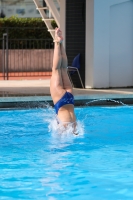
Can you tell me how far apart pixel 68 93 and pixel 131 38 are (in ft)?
21.3

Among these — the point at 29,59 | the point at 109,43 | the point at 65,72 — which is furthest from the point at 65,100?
the point at 29,59

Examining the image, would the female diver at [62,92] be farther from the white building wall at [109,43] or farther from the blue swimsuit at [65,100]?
the white building wall at [109,43]

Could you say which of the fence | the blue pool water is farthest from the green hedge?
the blue pool water

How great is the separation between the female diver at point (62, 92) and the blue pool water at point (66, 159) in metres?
0.32

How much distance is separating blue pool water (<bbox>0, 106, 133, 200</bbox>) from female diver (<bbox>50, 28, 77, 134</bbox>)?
0.32m

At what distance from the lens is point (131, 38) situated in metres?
14.6

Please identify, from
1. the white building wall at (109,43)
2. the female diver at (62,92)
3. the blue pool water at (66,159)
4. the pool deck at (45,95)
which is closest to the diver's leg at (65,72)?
the female diver at (62,92)

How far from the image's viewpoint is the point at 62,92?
847cm

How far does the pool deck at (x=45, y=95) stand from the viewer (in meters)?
12.0

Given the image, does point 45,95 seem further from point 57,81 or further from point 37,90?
point 57,81

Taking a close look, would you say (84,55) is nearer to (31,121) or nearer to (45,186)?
(31,121)

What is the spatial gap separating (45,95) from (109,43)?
104 inches

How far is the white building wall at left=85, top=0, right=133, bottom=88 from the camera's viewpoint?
1424cm

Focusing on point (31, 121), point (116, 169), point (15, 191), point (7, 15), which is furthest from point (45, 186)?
point (7, 15)
